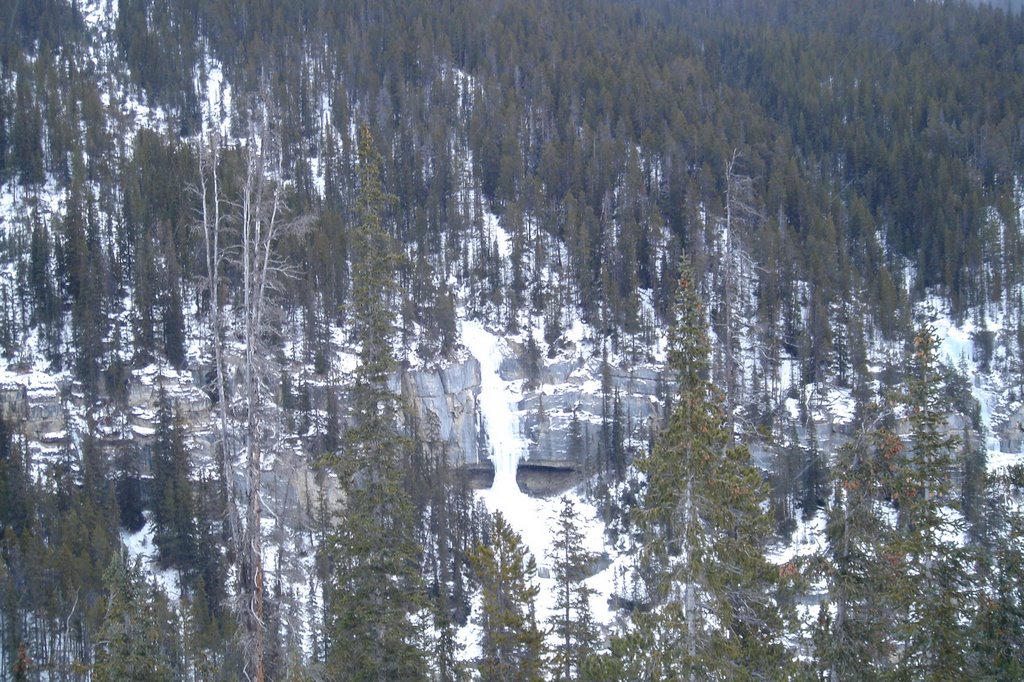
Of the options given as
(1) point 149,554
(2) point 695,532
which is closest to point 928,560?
(2) point 695,532

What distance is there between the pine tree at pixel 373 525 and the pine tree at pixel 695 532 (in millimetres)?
5740

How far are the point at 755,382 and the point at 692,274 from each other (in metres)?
53.3

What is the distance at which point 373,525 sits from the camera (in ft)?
61.8

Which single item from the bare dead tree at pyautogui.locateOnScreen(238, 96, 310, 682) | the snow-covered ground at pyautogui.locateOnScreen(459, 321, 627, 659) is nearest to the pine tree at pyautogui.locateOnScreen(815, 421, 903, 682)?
the bare dead tree at pyautogui.locateOnScreen(238, 96, 310, 682)

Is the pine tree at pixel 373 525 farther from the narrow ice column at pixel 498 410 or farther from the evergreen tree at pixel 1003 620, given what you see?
the narrow ice column at pixel 498 410

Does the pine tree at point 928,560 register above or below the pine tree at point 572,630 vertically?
above

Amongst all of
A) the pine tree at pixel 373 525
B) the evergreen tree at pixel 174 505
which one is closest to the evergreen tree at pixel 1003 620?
the pine tree at pixel 373 525

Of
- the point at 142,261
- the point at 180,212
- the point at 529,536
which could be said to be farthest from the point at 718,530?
the point at 180,212

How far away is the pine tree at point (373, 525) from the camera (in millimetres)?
18688

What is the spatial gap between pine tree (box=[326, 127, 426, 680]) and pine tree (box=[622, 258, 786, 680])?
5740mm

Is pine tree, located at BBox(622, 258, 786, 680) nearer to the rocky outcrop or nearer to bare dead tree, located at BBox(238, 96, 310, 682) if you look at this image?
bare dead tree, located at BBox(238, 96, 310, 682)

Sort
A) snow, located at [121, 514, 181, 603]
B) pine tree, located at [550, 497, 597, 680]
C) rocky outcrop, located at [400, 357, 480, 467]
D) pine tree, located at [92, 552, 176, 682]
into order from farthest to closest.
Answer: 1. rocky outcrop, located at [400, 357, 480, 467]
2. snow, located at [121, 514, 181, 603]
3. pine tree, located at [550, 497, 597, 680]
4. pine tree, located at [92, 552, 176, 682]

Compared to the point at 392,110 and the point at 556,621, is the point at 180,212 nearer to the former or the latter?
the point at 392,110

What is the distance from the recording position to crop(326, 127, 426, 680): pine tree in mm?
18688
